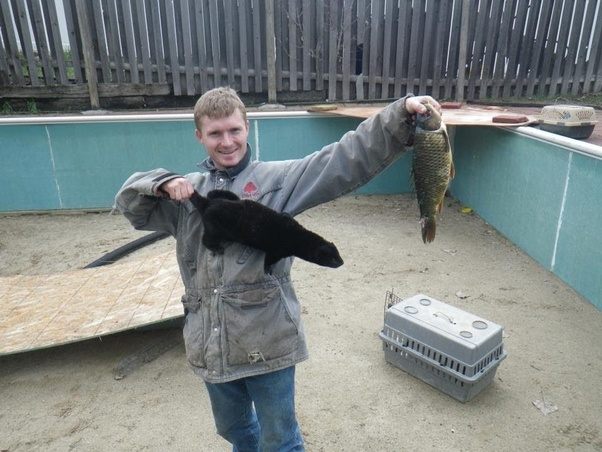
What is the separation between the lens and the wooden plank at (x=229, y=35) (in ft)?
20.6

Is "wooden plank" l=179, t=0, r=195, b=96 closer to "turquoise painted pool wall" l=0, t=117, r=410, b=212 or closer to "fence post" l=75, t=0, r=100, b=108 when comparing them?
"turquoise painted pool wall" l=0, t=117, r=410, b=212

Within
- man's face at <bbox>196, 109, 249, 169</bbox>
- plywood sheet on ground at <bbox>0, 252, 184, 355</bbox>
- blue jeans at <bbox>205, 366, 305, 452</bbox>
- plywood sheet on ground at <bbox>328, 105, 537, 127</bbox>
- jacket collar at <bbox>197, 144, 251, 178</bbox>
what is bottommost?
plywood sheet on ground at <bbox>0, 252, 184, 355</bbox>

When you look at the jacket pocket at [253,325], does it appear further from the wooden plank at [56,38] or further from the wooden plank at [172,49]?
the wooden plank at [56,38]

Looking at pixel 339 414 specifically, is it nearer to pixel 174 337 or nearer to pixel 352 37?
pixel 174 337

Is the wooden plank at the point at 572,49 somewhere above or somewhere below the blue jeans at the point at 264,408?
above

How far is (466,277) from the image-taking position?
4.23m

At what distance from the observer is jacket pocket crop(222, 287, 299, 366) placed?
1684mm

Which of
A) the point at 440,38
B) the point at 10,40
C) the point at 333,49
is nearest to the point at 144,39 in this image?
the point at 10,40

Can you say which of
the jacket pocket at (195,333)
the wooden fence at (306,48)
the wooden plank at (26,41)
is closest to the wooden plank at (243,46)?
the wooden fence at (306,48)

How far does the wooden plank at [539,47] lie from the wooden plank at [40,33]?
688 centimetres

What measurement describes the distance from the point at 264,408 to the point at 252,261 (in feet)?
1.85

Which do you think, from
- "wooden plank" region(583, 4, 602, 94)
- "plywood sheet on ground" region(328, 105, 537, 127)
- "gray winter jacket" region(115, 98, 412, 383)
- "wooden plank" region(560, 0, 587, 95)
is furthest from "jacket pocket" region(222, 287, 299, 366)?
"wooden plank" region(583, 4, 602, 94)

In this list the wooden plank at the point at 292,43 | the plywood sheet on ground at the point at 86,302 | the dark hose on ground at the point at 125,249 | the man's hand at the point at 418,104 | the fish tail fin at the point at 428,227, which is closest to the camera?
the man's hand at the point at 418,104

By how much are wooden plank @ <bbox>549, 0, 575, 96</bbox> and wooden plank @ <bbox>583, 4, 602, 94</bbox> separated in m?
0.42
